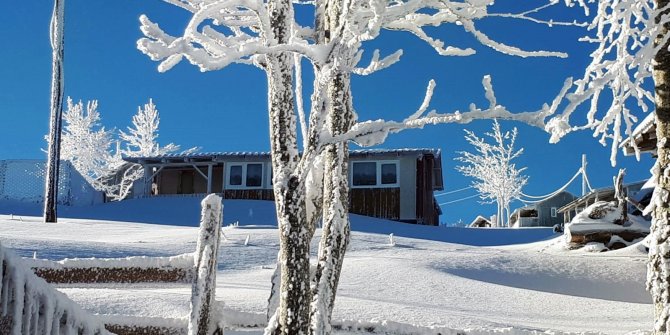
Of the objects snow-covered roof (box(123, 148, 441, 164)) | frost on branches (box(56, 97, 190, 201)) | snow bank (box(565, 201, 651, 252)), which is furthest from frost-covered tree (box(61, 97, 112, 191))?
snow bank (box(565, 201, 651, 252))

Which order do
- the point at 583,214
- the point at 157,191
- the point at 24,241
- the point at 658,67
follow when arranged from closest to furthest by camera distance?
the point at 658,67 < the point at 24,241 < the point at 583,214 < the point at 157,191

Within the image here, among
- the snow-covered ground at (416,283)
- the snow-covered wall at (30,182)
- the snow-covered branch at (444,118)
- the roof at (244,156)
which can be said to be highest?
the roof at (244,156)

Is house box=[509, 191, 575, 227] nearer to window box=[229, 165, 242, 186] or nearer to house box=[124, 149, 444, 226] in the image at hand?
house box=[124, 149, 444, 226]

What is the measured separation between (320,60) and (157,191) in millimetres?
31065

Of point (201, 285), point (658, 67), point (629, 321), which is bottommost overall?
point (629, 321)

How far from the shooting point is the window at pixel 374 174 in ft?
91.9

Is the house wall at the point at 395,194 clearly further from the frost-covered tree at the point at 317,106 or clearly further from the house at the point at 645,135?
the frost-covered tree at the point at 317,106

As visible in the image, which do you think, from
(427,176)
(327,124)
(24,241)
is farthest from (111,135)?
(327,124)

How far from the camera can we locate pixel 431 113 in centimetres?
378

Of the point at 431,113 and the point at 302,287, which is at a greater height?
the point at 431,113

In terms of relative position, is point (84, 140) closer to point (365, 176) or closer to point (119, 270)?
point (365, 176)

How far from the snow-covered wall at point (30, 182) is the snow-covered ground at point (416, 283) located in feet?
27.2

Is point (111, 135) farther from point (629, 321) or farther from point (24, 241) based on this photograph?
point (629, 321)

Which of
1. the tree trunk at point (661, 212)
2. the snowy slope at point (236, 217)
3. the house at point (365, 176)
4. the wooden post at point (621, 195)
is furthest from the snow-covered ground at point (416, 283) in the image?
the house at point (365, 176)
